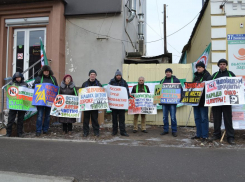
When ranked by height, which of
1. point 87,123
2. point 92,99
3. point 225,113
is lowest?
point 87,123

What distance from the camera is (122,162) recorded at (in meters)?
4.20

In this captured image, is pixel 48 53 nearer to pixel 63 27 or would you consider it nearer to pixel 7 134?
pixel 63 27

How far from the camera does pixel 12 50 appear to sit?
34.5ft

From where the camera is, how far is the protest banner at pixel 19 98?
254 inches

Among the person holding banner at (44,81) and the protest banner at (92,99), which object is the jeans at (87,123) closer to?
the protest banner at (92,99)

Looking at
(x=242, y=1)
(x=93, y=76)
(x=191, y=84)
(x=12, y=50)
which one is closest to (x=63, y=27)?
(x=12, y=50)

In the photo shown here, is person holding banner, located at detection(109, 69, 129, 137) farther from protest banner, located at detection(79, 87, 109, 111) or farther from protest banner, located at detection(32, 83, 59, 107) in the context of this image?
protest banner, located at detection(32, 83, 59, 107)

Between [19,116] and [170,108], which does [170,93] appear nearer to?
[170,108]

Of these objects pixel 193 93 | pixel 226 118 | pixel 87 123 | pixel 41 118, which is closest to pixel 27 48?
pixel 41 118

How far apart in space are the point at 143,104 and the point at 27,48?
21.0 feet

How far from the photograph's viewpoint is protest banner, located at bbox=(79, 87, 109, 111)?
652 centimetres

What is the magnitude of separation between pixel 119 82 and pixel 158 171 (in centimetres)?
360

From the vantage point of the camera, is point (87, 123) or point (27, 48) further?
point (27, 48)

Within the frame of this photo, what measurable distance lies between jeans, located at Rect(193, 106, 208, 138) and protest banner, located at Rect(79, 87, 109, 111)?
255 cm
